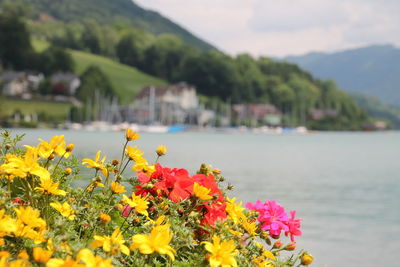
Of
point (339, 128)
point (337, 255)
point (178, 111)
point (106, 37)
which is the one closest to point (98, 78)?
point (178, 111)

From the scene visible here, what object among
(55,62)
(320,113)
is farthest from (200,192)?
(320,113)

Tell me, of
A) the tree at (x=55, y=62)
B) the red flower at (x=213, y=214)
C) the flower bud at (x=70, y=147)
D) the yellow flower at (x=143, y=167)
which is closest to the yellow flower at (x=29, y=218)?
the flower bud at (x=70, y=147)

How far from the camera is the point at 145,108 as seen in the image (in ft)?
451

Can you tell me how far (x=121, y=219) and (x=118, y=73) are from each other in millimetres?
156053

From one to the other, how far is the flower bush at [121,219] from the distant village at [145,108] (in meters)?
Result: 107

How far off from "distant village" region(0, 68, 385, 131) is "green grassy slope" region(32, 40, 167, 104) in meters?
4.74

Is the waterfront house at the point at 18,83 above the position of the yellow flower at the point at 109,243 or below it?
above

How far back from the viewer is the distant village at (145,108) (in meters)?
124

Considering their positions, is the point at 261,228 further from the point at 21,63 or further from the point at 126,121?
the point at 21,63

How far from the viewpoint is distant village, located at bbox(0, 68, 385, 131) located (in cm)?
12381

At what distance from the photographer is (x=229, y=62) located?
17475 centimetres

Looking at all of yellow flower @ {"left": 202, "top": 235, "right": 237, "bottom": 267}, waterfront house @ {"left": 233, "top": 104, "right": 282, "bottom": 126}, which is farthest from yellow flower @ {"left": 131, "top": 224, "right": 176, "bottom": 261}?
waterfront house @ {"left": 233, "top": 104, "right": 282, "bottom": 126}

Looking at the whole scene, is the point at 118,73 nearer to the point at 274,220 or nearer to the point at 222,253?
the point at 274,220

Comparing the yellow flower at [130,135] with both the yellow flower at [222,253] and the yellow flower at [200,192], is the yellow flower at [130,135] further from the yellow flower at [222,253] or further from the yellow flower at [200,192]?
the yellow flower at [222,253]
